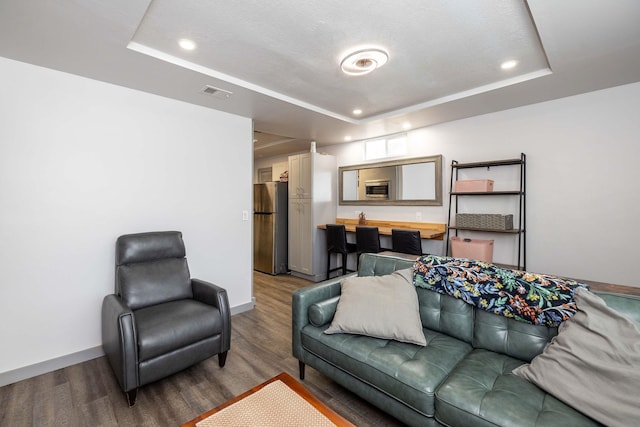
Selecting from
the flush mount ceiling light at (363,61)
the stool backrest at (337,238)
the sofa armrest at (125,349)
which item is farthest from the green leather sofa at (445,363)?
the stool backrest at (337,238)

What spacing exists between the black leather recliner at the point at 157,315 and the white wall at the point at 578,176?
331cm

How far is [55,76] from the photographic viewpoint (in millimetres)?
2307

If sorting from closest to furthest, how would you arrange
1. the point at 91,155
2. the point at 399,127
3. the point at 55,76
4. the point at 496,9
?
the point at 496,9 → the point at 55,76 → the point at 91,155 → the point at 399,127

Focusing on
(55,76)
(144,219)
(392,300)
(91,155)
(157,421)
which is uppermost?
(55,76)

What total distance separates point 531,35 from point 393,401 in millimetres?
2497

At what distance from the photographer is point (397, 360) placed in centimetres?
158

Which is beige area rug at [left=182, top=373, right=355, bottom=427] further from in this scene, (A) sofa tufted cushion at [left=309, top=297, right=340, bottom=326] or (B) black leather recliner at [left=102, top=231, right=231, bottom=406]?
(B) black leather recliner at [left=102, top=231, right=231, bottom=406]

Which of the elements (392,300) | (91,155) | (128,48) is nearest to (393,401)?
(392,300)

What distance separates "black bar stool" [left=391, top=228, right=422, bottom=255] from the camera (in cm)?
361

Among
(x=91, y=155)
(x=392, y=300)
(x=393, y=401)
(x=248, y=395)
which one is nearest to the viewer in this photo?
(x=248, y=395)

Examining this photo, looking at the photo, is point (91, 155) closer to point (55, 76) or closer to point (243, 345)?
point (55, 76)

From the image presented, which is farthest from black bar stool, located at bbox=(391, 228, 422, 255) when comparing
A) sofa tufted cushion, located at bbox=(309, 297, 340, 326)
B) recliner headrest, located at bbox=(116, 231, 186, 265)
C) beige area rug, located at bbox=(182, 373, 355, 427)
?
beige area rug, located at bbox=(182, 373, 355, 427)

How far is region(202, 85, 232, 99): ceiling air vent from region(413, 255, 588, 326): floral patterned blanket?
2.33 m

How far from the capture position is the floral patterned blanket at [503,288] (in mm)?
1560
